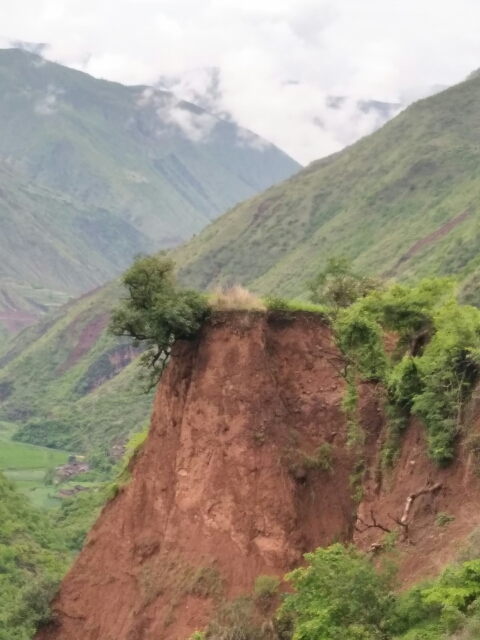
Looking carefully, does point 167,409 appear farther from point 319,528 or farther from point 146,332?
point 319,528

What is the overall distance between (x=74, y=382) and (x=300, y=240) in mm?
37732

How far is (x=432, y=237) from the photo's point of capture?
94250 mm

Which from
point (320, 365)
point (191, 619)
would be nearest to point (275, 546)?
point (191, 619)

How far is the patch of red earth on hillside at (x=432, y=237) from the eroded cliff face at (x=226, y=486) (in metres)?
67.6

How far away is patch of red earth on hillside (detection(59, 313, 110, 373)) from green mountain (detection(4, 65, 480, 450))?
22 centimetres

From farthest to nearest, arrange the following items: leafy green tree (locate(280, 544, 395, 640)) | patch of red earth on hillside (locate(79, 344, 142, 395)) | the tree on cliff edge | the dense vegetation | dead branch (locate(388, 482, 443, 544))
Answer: patch of red earth on hillside (locate(79, 344, 142, 395))
the tree on cliff edge
dead branch (locate(388, 482, 443, 544))
leafy green tree (locate(280, 544, 395, 640))
the dense vegetation

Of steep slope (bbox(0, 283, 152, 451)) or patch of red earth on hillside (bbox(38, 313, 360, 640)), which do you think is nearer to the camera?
patch of red earth on hillside (bbox(38, 313, 360, 640))

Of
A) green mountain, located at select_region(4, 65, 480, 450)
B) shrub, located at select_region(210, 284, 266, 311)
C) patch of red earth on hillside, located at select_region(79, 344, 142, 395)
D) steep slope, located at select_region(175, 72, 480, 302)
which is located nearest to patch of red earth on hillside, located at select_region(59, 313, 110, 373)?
green mountain, located at select_region(4, 65, 480, 450)

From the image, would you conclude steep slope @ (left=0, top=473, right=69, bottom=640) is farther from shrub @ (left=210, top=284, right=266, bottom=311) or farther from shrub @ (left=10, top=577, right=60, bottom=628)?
shrub @ (left=210, top=284, right=266, bottom=311)

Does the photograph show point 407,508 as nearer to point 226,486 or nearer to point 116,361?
point 226,486

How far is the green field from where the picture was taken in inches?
3236

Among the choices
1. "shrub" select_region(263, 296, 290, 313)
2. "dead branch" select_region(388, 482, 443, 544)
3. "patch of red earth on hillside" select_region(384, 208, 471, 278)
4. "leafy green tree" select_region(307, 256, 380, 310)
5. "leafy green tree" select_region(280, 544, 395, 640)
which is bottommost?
"leafy green tree" select_region(280, 544, 395, 640)

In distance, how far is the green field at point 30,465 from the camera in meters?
82.2

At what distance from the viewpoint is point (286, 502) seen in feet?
71.8
